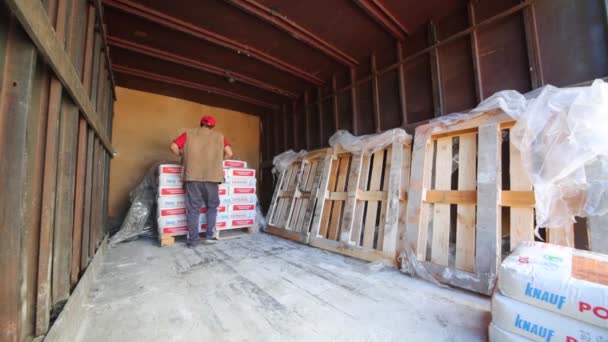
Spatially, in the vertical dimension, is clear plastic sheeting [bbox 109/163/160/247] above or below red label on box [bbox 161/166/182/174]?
below

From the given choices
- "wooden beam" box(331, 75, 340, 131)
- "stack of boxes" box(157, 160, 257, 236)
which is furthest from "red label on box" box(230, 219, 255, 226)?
"wooden beam" box(331, 75, 340, 131)

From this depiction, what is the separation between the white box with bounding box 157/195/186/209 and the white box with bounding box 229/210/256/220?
752 mm

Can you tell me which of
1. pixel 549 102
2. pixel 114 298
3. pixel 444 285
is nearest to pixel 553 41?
pixel 549 102

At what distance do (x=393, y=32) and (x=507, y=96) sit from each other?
1752 millimetres

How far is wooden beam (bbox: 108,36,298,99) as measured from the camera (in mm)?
→ 3375

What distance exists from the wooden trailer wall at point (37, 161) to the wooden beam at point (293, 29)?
5.54 feet

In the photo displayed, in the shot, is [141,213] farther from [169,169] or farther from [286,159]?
[286,159]

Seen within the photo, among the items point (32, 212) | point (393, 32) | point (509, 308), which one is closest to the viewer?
point (32, 212)

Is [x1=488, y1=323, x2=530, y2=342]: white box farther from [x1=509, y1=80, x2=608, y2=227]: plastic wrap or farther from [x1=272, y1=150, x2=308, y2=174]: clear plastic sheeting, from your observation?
[x1=272, y1=150, x2=308, y2=174]: clear plastic sheeting

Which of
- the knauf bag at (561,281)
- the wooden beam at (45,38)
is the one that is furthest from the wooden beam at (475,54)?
the wooden beam at (45,38)

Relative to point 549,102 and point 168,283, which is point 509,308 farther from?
point 168,283

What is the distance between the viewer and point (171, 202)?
11.0 feet

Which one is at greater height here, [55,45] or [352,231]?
[55,45]

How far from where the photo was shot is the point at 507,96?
2123mm
